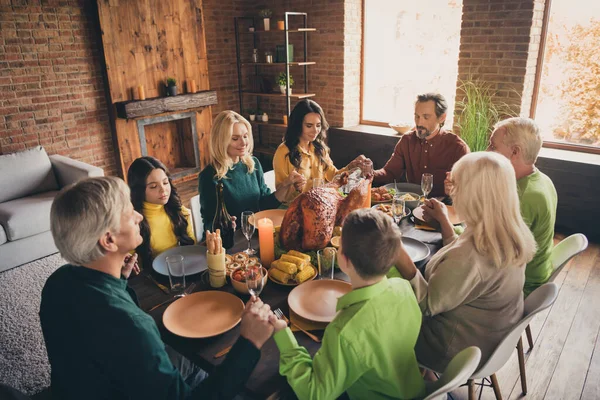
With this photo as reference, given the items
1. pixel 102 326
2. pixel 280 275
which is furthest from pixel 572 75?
pixel 102 326

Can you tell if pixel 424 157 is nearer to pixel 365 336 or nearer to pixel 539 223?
pixel 539 223

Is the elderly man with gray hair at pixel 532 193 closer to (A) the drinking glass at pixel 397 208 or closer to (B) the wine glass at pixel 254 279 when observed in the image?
(A) the drinking glass at pixel 397 208

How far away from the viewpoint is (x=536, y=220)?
6.43 feet

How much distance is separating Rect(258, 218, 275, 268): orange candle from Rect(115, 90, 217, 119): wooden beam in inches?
137

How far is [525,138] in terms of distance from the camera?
2.05 metres

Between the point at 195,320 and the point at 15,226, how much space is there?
274 centimetres

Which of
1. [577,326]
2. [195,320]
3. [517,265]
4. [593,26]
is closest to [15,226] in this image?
[195,320]

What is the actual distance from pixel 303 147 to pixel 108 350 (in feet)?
6.83

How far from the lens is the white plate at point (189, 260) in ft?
5.74

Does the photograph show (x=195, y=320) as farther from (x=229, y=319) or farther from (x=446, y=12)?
(x=446, y=12)

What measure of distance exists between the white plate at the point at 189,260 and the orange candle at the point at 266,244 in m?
0.24

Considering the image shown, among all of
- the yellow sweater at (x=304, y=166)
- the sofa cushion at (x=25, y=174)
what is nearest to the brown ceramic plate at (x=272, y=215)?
the yellow sweater at (x=304, y=166)

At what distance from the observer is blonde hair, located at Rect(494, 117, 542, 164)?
6.68ft

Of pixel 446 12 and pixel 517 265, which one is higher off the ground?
pixel 446 12
